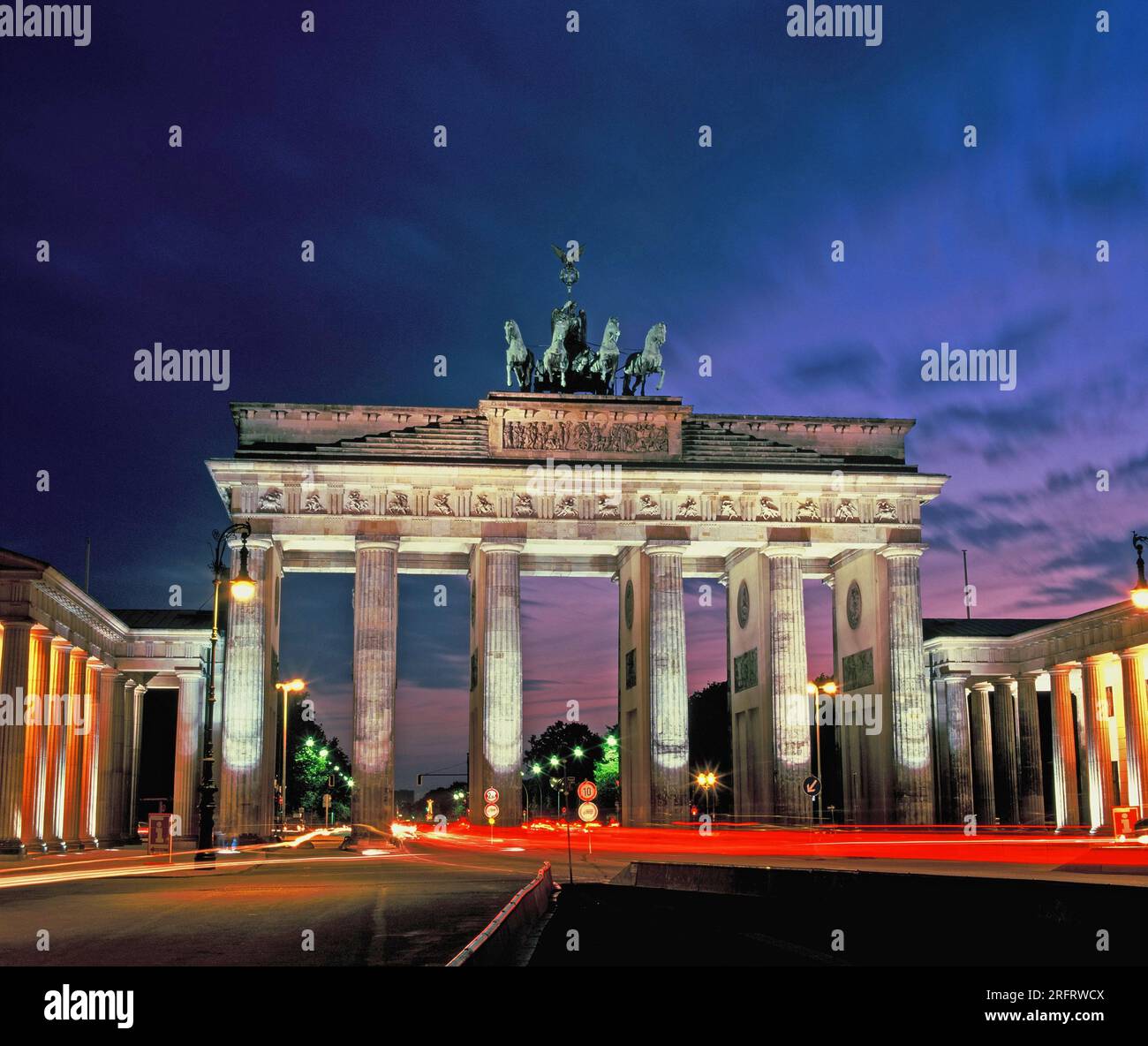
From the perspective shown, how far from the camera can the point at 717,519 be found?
71500 mm

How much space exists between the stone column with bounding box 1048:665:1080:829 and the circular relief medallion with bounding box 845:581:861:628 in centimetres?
1057

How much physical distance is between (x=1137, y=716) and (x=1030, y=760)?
16920 mm

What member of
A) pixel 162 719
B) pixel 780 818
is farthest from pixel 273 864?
pixel 162 719

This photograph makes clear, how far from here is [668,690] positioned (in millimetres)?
69688

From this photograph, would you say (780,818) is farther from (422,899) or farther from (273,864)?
(422,899)

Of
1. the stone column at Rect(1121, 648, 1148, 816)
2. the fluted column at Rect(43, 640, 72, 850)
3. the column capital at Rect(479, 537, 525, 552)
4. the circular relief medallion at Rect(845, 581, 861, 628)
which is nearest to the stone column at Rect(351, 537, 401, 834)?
the column capital at Rect(479, 537, 525, 552)

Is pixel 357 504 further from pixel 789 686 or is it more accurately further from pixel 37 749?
pixel 789 686

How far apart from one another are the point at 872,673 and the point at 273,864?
3980cm

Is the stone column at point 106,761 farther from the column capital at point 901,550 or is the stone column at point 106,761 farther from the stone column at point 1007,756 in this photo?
the stone column at point 1007,756

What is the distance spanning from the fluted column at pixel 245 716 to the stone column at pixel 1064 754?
41455 mm

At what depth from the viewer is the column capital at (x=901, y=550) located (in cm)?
7181

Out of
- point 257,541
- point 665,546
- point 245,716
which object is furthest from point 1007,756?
point 257,541

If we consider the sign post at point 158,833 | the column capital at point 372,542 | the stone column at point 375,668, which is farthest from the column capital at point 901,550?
the sign post at point 158,833
